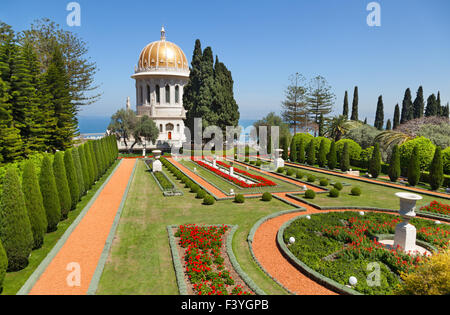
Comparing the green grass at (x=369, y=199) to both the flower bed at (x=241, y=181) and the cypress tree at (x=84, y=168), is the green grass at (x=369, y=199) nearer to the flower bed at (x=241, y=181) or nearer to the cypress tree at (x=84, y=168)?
the flower bed at (x=241, y=181)

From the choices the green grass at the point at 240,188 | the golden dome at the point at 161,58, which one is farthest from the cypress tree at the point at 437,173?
the golden dome at the point at 161,58

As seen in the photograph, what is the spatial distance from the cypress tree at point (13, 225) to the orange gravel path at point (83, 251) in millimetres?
953

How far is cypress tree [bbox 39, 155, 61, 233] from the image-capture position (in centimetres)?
1278

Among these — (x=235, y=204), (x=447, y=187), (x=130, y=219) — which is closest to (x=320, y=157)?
(x=447, y=187)

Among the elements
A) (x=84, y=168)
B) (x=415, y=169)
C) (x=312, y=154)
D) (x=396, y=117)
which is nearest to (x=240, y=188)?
(x=84, y=168)

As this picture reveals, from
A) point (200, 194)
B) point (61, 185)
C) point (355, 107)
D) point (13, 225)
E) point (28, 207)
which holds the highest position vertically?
point (355, 107)

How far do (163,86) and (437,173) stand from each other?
180 feet

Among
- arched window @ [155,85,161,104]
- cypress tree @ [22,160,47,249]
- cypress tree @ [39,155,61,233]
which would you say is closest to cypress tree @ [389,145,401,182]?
cypress tree @ [39,155,61,233]

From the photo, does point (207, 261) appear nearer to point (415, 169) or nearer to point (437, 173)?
point (437, 173)

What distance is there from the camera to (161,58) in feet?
216

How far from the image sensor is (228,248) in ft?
38.0

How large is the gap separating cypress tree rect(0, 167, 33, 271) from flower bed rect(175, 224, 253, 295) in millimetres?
5198

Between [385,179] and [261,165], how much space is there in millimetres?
12302

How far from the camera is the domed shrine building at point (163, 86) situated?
6469 cm
